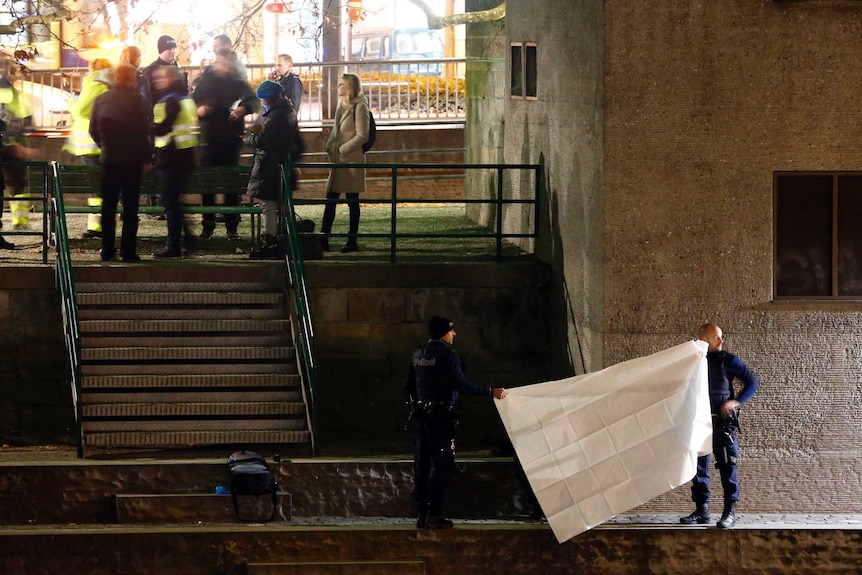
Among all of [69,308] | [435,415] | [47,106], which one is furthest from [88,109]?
[47,106]

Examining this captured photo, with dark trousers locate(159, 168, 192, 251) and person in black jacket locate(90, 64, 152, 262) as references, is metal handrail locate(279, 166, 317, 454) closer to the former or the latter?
Result: dark trousers locate(159, 168, 192, 251)

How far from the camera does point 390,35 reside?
3303 centimetres

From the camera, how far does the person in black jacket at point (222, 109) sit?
16.4 metres

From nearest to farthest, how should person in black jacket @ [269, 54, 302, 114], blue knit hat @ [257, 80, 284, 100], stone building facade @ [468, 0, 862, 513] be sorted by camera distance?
stone building facade @ [468, 0, 862, 513] → blue knit hat @ [257, 80, 284, 100] → person in black jacket @ [269, 54, 302, 114]

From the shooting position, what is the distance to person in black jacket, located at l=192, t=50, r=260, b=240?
1637cm

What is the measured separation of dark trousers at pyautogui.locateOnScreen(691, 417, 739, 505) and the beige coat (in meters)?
6.24

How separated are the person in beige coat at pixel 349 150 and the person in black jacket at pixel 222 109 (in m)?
0.96

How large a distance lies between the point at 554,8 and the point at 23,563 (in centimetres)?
653

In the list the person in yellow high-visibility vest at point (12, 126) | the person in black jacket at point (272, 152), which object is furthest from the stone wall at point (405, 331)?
the person in yellow high-visibility vest at point (12, 126)

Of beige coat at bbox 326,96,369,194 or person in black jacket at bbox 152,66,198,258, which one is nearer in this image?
person in black jacket at bbox 152,66,198,258

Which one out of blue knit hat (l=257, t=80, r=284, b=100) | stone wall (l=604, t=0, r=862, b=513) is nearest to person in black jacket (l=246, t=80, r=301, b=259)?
blue knit hat (l=257, t=80, r=284, b=100)

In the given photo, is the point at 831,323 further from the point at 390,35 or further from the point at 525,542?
the point at 390,35

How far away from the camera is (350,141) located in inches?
647

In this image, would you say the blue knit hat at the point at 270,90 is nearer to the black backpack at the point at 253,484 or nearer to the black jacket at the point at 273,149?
the black jacket at the point at 273,149
